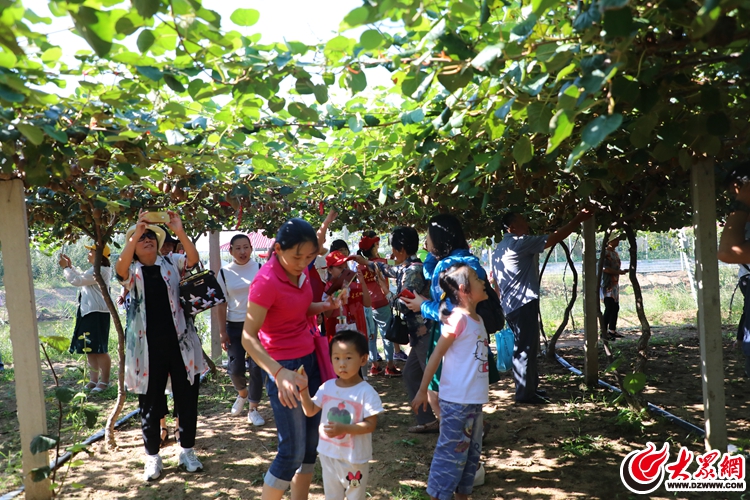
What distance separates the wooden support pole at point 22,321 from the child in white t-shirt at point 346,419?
170 cm

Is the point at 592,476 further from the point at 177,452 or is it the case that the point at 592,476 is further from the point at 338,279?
the point at 177,452

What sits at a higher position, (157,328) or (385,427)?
(157,328)

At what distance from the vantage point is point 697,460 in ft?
10.6

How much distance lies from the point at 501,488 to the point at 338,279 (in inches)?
72.1

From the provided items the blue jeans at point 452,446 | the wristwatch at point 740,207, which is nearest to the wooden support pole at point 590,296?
the wristwatch at point 740,207

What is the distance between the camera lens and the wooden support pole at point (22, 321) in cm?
317

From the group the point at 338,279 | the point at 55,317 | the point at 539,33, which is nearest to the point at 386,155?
the point at 338,279

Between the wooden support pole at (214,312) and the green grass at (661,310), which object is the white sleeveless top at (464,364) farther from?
the green grass at (661,310)

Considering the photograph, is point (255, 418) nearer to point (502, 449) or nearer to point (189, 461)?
point (189, 461)

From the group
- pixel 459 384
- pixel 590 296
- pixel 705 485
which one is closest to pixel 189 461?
pixel 459 384

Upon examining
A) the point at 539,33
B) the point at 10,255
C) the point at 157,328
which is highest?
the point at 539,33

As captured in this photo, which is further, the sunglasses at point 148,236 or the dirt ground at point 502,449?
the sunglasses at point 148,236

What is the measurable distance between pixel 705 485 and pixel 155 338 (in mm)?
3357

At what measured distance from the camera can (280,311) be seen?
2654mm
